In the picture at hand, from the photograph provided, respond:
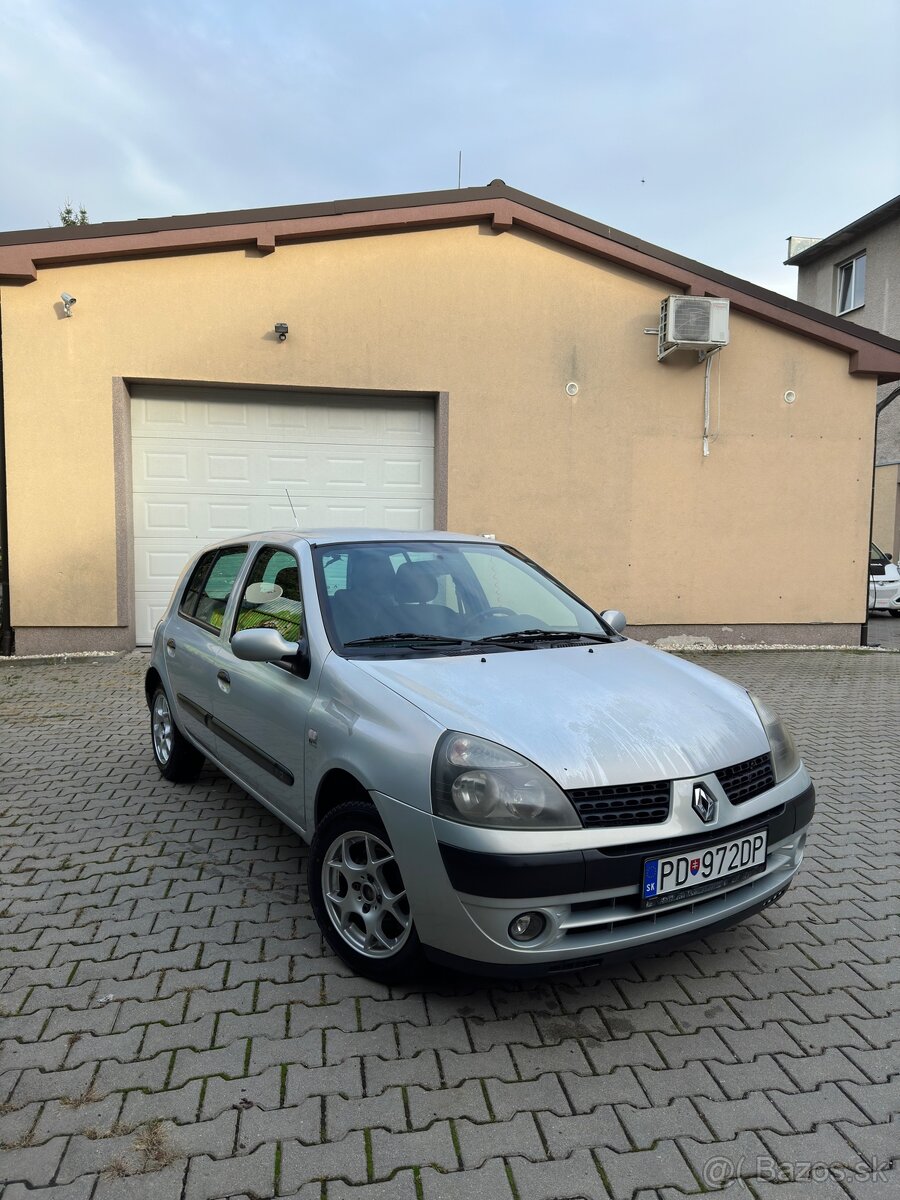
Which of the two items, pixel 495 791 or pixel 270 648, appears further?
pixel 270 648

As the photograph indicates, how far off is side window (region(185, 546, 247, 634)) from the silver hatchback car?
33 cm

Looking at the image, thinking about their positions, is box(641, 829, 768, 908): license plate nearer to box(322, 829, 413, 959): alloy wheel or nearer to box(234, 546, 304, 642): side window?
box(322, 829, 413, 959): alloy wheel

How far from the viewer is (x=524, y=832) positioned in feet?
7.44

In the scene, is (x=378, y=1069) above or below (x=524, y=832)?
below

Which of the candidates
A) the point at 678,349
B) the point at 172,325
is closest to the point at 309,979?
the point at 172,325

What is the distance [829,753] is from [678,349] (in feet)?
19.1

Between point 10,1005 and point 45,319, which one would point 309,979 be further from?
point 45,319

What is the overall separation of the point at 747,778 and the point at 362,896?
137 centimetres

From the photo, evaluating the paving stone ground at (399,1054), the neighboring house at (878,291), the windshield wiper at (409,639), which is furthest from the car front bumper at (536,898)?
the neighboring house at (878,291)

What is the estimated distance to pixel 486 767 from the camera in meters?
2.34

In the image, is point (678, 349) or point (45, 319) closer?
point (45, 319)

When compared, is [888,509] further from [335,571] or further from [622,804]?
[622,804]

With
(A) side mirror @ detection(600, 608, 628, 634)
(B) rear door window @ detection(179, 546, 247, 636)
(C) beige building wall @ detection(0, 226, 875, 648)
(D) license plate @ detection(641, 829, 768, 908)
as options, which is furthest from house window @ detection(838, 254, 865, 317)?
(D) license plate @ detection(641, 829, 768, 908)

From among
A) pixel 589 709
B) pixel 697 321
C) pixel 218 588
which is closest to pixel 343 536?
pixel 218 588
